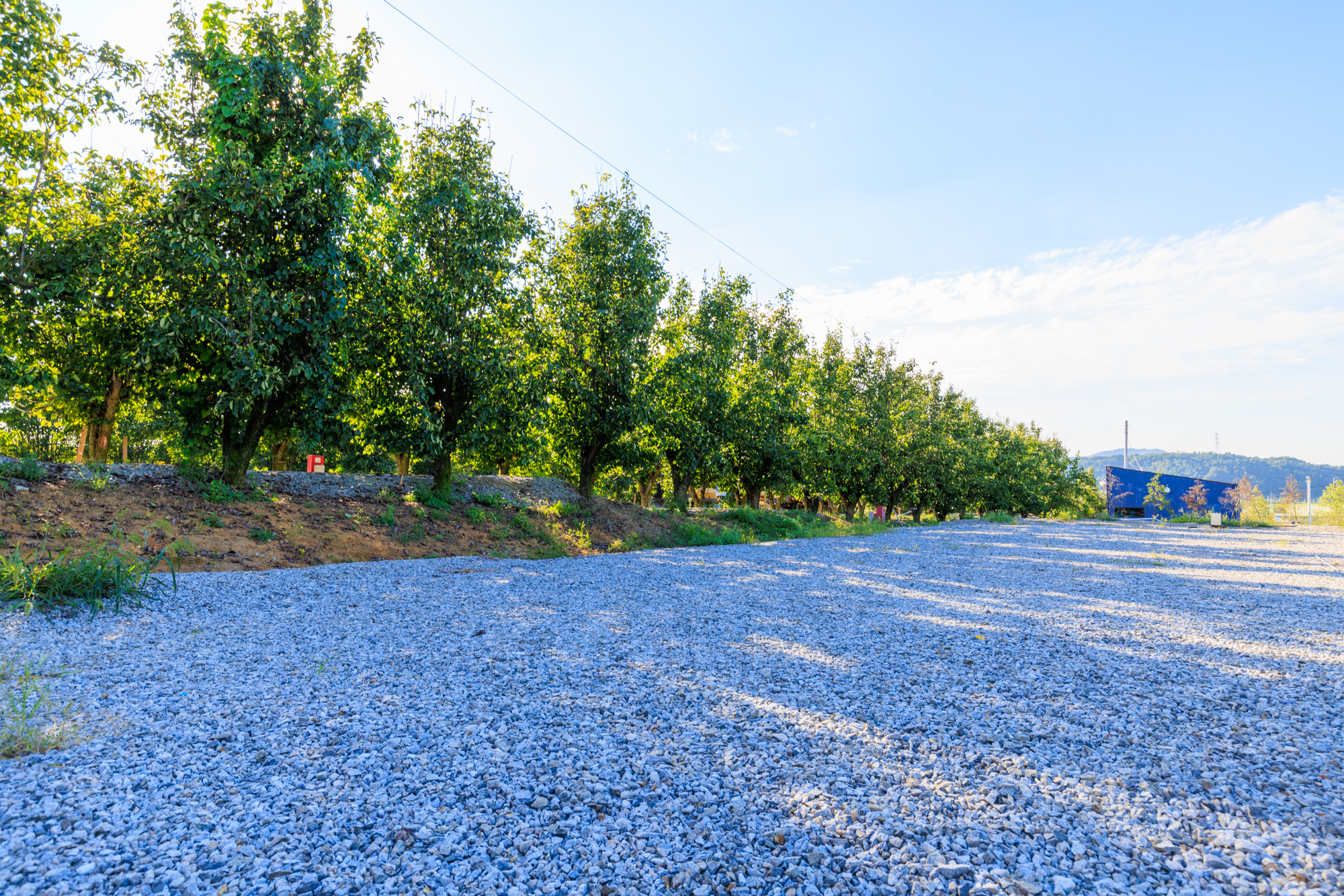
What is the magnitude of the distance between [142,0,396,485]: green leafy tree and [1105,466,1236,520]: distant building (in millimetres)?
71987

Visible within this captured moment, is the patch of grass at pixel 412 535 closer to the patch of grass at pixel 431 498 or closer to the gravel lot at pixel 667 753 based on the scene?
the patch of grass at pixel 431 498

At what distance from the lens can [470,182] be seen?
42.6 ft

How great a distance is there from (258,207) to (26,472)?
5.05 meters

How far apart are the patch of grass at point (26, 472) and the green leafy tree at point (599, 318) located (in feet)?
30.0

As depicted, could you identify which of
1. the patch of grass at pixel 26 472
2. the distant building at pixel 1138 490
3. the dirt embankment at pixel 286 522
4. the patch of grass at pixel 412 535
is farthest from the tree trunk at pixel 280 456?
the distant building at pixel 1138 490

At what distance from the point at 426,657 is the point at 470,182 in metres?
11.2

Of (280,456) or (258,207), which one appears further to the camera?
(280,456)

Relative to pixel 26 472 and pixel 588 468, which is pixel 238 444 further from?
pixel 588 468

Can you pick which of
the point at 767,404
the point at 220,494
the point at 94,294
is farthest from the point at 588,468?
the point at 94,294

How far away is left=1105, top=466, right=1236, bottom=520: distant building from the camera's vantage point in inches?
2399

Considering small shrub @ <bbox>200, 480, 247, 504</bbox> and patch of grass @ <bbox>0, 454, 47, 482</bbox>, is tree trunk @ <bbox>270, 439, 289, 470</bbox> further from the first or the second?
patch of grass @ <bbox>0, 454, 47, 482</bbox>

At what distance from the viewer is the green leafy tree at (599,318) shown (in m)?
16.0

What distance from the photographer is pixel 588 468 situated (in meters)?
17.1

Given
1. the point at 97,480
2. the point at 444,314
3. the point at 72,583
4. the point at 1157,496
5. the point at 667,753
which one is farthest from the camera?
the point at 1157,496
